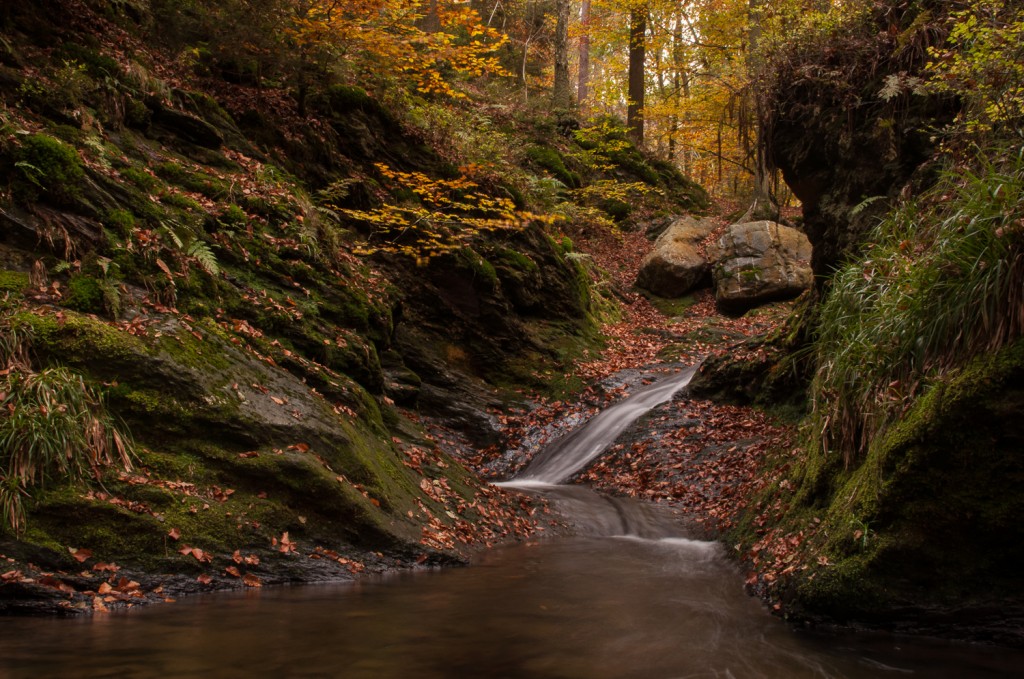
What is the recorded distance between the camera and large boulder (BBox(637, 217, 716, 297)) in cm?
1909

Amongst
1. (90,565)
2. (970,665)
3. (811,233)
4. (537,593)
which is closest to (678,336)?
(811,233)

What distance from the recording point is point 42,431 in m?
4.71

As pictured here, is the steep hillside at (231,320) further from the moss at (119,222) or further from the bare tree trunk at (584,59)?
the bare tree trunk at (584,59)

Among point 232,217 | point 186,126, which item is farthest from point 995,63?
point 186,126

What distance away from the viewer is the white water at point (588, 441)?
11.2m

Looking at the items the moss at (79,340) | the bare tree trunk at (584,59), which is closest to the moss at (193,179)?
the moss at (79,340)

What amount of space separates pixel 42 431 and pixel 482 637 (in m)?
3.45

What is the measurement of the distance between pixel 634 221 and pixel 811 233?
14078 millimetres

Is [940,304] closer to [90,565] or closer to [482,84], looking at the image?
[90,565]

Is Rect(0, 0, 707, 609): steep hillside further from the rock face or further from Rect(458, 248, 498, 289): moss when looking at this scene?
the rock face

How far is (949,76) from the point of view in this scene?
20.3 ft

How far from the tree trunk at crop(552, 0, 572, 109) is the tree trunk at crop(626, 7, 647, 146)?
2300mm

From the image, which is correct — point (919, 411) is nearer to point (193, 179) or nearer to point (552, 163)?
point (193, 179)

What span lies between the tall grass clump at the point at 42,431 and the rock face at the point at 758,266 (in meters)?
15.6
